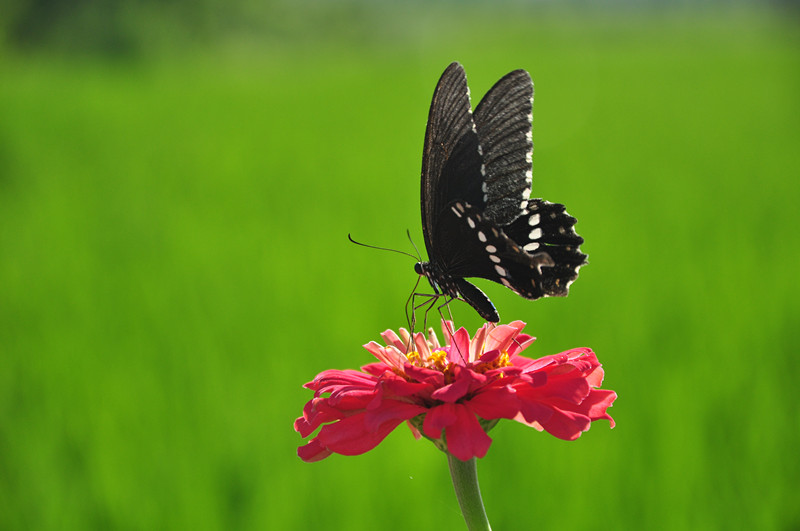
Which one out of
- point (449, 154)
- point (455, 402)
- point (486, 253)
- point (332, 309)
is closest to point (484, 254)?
point (486, 253)

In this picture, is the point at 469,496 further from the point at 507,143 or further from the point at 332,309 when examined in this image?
the point at 332,309

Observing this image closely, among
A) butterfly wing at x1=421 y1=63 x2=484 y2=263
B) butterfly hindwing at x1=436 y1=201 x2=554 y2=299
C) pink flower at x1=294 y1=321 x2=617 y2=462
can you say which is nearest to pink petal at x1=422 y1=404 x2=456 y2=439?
pink flower at x1=294 y1=321 x2=617 y2=462

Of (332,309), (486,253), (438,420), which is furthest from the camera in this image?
(332,309)

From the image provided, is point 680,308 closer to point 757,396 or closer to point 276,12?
point 757,396

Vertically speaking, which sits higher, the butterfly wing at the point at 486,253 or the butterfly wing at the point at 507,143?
the butterfly wing at the point at 507,143

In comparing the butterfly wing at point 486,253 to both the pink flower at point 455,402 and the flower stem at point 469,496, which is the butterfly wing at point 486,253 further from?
the flower stem at point 469,496

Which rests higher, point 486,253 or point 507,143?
point 507,143

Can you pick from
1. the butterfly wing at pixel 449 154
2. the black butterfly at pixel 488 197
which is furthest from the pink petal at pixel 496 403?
the butterfly wing at pixel 449 154

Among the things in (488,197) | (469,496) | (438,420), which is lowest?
(469,496)
